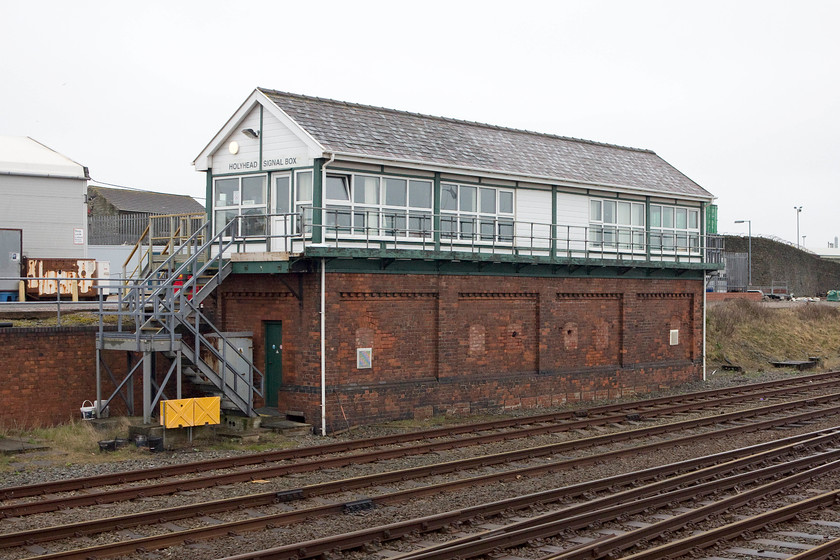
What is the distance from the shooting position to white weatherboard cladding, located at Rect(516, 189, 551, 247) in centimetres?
2379

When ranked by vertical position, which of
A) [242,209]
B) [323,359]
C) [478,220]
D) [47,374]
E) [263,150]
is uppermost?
[263,150]

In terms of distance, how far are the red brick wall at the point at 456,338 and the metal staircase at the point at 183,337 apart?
3.08ft

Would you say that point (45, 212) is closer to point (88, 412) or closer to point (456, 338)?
point (88, 412)

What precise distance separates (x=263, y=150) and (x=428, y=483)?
971 cm

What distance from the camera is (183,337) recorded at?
20781 mm

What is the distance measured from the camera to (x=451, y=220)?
22172 millimetres

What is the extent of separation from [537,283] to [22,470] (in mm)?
13492

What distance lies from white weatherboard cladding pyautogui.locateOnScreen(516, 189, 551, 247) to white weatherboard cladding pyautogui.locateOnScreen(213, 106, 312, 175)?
6.26m

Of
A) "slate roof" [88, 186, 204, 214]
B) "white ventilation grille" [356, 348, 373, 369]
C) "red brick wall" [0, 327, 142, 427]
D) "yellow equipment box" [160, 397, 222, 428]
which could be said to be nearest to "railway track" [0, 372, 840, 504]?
"yellow equipment box" [160, 397, 222, 428]

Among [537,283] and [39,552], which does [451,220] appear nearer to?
[537,283]

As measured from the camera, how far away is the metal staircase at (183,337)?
17.7 metres

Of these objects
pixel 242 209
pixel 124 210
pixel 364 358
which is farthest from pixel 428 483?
pixel 124 210

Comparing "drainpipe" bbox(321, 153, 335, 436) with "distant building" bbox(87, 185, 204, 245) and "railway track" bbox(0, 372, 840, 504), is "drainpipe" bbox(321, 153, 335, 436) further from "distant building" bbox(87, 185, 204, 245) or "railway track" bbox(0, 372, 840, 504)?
"distant building" bbox(87, 185, 204, 245)

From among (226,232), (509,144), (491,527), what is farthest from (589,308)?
(491,527)
